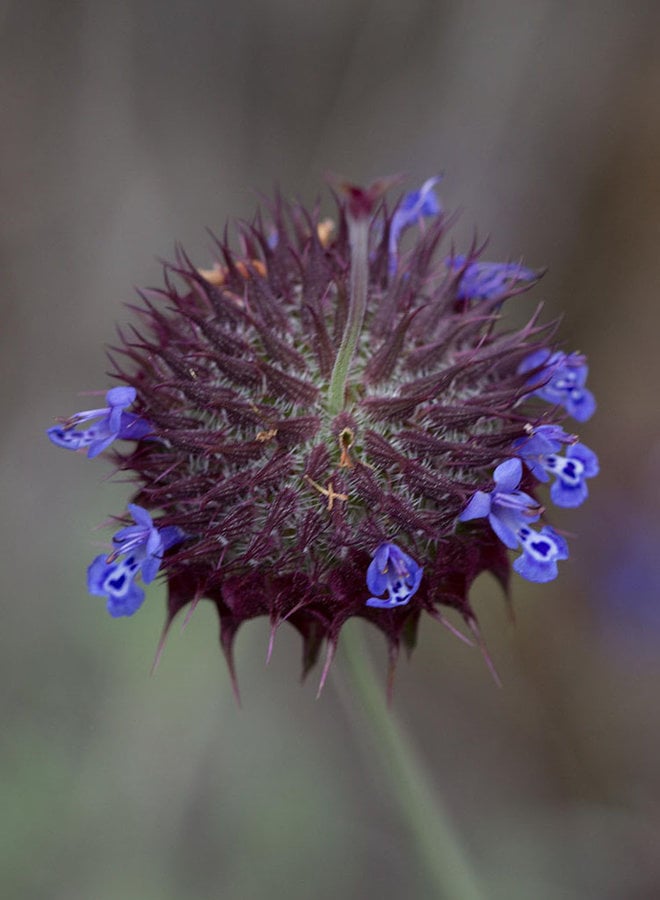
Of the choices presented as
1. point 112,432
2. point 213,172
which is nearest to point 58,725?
point 112,432

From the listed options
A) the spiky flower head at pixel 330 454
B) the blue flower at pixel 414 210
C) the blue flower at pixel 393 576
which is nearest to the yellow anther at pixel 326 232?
the blue flower at pixel 414 210

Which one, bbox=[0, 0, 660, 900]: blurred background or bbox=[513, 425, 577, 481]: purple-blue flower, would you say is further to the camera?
bbox=[0, 0, 660, 900]: blurred background

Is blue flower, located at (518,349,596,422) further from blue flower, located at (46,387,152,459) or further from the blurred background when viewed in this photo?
the blurred background

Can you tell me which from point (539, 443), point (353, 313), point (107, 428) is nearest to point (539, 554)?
point (539, 443)

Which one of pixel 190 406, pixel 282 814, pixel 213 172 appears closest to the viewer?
pixel 190 406

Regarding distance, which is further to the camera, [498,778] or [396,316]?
[498,778]

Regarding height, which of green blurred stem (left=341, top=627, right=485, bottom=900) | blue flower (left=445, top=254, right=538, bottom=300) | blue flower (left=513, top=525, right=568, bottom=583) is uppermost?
blue flower (left=445, top=254, right=538, bottom=300)

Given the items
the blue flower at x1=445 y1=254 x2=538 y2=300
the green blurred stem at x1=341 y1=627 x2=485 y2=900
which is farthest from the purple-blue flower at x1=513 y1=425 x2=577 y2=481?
the green blurred stem at x1=341 y1=627 x2=485 y2=900

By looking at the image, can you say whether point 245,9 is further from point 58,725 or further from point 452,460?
point 452,460
